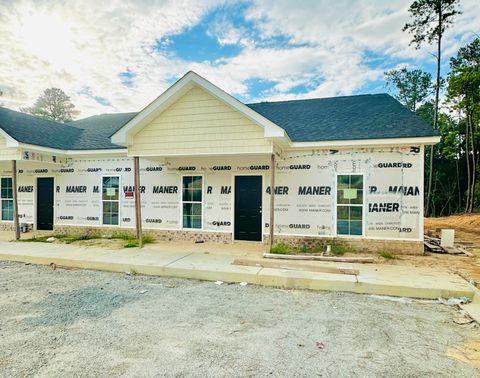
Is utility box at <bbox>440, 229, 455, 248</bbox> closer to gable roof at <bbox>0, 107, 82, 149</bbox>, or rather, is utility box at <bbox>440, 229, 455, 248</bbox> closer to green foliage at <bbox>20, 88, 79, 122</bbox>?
gable roof at <bbox>0, 107, 82, 149</bbox>

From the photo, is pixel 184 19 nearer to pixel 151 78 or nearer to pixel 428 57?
pixel 151 78

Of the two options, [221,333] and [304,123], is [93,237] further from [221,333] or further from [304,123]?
[304,123]

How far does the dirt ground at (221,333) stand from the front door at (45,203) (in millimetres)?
6743

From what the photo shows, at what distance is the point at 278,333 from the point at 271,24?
1315cm

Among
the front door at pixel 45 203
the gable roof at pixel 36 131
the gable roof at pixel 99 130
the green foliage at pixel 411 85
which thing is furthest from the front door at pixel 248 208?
the green foliage at pixel 411 85

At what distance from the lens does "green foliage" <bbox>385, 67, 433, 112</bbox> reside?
28.9 m

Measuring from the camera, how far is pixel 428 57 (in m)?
20.6

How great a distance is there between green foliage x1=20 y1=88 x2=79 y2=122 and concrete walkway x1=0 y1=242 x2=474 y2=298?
38.0 metres

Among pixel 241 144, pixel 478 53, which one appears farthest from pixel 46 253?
pixel 478 53

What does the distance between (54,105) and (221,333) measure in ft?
154

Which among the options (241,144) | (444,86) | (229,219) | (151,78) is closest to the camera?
(241,144)

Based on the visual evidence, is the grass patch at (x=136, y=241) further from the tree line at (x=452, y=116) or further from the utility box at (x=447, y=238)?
the tree line at (x=452, y=116)

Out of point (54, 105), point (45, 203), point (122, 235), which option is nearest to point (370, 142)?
point (122, 235)

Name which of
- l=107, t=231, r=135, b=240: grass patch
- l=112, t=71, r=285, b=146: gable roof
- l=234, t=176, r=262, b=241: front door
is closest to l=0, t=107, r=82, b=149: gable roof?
l=107, t=231, r=135, b=240: grass patch
